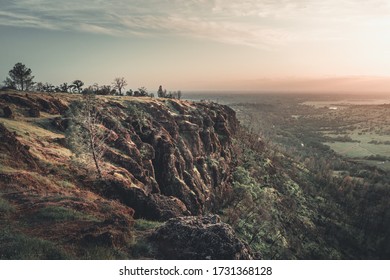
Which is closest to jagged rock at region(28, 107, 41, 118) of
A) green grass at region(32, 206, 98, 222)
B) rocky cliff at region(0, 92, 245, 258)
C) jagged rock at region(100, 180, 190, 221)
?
rocky cliff at region(0, 92, 245, 258)

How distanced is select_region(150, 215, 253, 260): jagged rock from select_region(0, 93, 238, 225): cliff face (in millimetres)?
9132

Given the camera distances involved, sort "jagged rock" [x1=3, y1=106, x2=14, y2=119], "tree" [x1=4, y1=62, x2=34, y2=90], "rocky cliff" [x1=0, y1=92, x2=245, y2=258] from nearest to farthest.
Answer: "rocky cliff" [x1=0, y1=92, x2=245, y2=258]
"jagged rock" [x1=3, y1=106, x2=14, y2=119]
"tree" [x1=4, y1=62, x2=34, y2=90]

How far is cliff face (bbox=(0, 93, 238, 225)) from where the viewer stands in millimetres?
37500

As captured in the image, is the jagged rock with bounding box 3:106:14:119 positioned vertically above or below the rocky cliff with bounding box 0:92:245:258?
above

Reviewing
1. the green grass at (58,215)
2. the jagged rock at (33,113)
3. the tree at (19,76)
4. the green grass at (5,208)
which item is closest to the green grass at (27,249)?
the green grass at (58,215)

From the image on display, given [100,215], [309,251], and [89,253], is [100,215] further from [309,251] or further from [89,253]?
[309,251]

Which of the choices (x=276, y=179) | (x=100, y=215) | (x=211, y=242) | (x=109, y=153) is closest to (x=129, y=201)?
(x=100, y=215)

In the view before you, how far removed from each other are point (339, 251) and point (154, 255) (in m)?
137

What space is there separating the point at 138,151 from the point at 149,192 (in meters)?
15.9

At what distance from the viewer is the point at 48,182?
114 ft

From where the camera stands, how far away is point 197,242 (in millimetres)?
20344

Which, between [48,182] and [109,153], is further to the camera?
[109,153]

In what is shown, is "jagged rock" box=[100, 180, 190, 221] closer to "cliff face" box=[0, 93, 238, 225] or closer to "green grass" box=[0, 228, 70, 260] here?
"cliff face" box=[0, 93, 238, 225]

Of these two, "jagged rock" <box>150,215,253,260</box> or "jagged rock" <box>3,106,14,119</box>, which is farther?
"jagged rock" <box>3,106,14,119</box>
